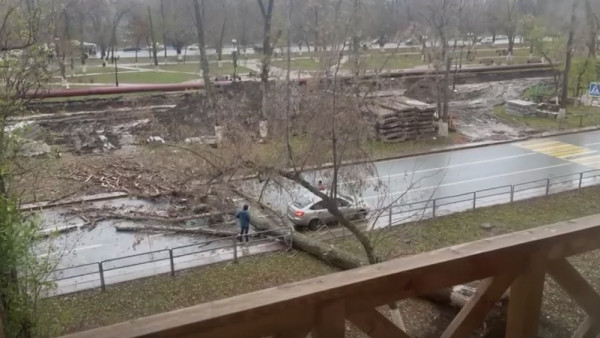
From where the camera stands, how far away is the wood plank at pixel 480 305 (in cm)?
162

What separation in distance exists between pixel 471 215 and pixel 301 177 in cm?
428

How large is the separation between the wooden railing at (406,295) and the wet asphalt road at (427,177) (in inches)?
240

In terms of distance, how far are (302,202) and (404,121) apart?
768cm

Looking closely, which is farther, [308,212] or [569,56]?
[569,56]

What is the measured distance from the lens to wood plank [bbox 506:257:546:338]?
5.38 feet

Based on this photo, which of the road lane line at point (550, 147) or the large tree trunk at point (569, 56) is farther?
the large tree trunk at point (569, 56)

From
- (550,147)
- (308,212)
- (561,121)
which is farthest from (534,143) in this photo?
(308,212)

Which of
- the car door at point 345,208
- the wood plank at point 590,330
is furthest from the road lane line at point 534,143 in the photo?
the wood plank at point 590,330

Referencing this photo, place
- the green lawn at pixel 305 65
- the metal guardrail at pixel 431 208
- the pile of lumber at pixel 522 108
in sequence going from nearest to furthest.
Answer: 1. the green lawn at pixel 305 65
2. the metal guardrail at pixel 431 208
3. the pile of lumber at pixel 522 108

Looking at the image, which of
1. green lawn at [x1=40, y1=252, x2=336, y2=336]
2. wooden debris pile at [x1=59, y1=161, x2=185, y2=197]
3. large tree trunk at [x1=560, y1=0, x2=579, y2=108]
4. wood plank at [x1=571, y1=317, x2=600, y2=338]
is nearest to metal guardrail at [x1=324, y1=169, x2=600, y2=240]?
green lawn at [x1=40, y1=252, x2=336, y2=336]

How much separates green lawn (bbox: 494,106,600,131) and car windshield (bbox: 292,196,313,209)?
11674mm

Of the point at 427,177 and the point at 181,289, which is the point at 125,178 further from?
the point at 427,177

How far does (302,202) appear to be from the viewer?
10578 mm

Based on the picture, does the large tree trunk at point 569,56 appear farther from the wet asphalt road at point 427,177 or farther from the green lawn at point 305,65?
the green lawn at point 305,65
